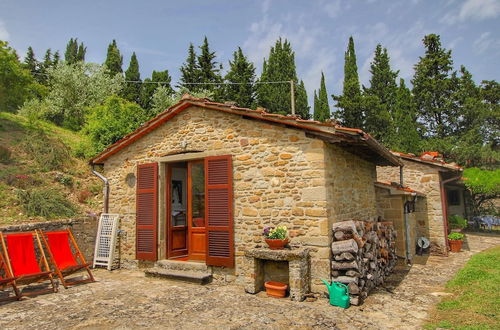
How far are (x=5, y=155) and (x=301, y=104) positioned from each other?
772 inches

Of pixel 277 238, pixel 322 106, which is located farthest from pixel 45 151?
pixel 322 106

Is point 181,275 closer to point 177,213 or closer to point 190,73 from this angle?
point 177,213

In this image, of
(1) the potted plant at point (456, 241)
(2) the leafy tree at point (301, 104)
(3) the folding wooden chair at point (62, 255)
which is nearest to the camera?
(3) the folding wooden chair at point (62, 255)

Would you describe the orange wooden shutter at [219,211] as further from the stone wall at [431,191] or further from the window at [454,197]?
the window at [454,197]

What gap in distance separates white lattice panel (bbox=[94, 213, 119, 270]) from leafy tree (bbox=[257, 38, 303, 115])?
15664mm

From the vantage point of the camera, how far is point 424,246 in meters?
9.86

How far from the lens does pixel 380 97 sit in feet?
81.6

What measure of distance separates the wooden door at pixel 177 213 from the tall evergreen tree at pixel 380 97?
57.0ft

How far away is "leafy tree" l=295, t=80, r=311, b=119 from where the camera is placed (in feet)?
80.9

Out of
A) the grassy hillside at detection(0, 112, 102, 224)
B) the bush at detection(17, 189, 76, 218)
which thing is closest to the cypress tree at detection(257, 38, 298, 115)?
the grassy hillside at detection(0, 112, 102, 224)

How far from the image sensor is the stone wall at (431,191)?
1008 centimetres

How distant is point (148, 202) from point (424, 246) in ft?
28.3

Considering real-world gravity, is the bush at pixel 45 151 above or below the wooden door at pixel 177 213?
above

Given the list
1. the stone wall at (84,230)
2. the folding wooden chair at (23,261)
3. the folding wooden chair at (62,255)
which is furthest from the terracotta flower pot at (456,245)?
the folding wooden chair at (23,261)
